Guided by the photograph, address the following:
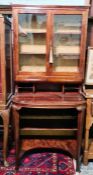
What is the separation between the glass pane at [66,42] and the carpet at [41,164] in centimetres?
100

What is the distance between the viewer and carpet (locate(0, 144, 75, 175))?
2.28 metres

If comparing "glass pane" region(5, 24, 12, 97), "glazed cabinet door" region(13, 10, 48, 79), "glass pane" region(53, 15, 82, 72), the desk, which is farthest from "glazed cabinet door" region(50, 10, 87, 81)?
"glass pane" region(5, 24, 12, 97)

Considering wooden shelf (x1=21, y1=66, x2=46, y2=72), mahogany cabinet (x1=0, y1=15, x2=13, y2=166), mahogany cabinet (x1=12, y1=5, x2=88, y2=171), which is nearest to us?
mahogany cabinet (x1=0, y1=15, x2=13, y2=166)

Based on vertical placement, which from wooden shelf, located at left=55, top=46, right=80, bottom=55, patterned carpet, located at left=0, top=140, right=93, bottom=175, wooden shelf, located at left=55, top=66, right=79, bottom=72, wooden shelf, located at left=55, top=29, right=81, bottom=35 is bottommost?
patterned carpet, located at left=0, top=140, right=93, bottom=175

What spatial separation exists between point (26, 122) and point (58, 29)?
1.20 metres

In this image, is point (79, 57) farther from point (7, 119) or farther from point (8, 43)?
point (7, 119)

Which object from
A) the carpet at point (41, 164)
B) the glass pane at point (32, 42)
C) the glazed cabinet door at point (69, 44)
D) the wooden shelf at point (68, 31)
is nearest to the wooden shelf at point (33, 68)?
the glass pane at point (32, 42)

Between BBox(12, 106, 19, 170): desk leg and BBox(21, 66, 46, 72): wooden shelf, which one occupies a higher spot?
BBox(21, 66, 46, 72): wooden shelf

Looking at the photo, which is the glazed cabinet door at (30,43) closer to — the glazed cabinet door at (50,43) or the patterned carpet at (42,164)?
the glazed cabinet door at (50,43)

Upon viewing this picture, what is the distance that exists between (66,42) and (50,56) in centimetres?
26

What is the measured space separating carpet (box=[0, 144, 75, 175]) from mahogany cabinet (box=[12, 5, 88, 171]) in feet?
0.39

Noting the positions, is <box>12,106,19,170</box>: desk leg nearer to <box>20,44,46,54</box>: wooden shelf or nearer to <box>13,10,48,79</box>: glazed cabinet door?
<box>13,10,48,79</box>: glazed cabinet door

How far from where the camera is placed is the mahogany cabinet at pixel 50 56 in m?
2.22

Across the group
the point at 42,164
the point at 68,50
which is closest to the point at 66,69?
the point at 68,50
